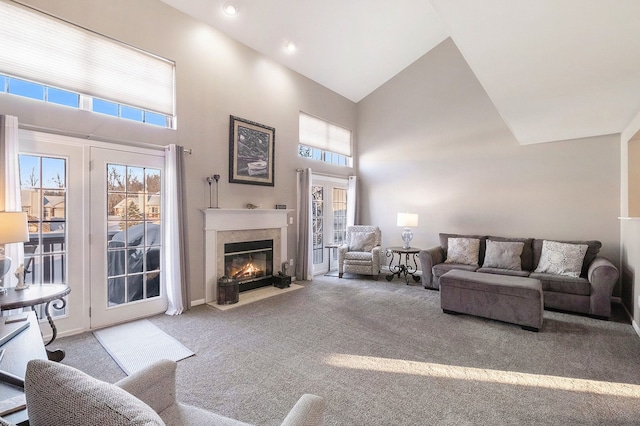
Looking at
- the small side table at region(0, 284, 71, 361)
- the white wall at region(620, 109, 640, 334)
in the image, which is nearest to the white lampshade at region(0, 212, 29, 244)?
the small side table at region(0, 284, 71, 361)

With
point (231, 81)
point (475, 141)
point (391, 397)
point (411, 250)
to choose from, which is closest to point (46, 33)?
point (231, 81)

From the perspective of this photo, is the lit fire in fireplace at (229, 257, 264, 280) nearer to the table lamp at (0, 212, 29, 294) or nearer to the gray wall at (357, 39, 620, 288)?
the table lamp at (0, 212, 29, 294)

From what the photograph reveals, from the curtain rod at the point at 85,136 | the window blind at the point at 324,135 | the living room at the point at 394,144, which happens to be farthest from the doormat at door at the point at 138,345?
the window blind at the point at 324,135

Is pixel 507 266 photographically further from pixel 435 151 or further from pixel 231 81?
pixel 231 81

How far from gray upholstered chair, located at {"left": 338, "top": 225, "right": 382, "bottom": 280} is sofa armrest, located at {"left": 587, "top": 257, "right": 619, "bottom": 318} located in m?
3.12

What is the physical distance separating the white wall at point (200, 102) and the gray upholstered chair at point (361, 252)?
1.07m

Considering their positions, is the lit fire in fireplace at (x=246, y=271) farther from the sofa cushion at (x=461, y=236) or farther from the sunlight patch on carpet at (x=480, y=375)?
the sofa cushion at (x=461, y=236)

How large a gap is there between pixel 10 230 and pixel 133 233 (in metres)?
1.53

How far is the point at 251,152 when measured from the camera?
4.94 m

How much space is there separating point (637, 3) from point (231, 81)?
4412 millimetres

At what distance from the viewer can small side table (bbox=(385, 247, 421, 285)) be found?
5.76 metres

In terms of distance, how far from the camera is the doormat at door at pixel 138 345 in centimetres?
270

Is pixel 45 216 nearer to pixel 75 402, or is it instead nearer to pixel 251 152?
pixel 251 152

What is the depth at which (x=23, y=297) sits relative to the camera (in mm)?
2215
